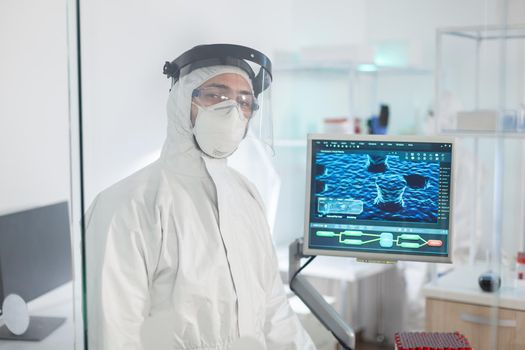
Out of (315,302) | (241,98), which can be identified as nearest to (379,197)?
(315,302)

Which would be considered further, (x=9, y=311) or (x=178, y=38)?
(x=9, y=311)

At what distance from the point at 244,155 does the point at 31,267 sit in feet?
2.75

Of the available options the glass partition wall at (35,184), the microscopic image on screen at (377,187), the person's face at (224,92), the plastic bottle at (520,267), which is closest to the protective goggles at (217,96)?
the person's face at (224,92)

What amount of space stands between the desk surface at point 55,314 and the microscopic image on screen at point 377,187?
0.88 metres

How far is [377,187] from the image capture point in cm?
176

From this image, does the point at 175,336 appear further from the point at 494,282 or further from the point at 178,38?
the point at 494,282

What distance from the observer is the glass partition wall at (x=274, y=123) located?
1.81 meters

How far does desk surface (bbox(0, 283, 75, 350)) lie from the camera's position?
6.78 ft

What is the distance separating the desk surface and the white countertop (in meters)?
1.12

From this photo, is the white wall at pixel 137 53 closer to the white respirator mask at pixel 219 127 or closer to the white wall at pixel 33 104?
the white respirator mask at pixel 219 127

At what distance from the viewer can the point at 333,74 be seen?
1986mm

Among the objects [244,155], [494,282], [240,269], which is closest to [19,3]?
[244,155]

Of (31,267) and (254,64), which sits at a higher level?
(254,64)

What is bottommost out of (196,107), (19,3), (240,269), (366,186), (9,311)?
(9,311)
